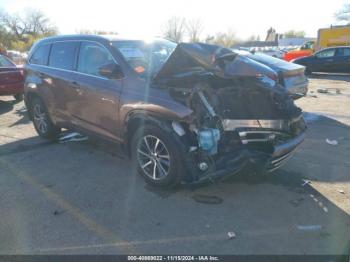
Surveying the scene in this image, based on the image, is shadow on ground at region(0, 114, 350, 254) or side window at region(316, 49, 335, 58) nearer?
shadow on ground at region(0, 114, 350, 254)

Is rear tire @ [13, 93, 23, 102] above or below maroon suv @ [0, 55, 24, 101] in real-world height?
below

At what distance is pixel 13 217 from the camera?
12.2 feet

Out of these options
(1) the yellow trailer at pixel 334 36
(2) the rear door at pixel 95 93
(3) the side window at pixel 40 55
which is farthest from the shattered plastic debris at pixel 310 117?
(1) the yellow trailer at pixel 334 36

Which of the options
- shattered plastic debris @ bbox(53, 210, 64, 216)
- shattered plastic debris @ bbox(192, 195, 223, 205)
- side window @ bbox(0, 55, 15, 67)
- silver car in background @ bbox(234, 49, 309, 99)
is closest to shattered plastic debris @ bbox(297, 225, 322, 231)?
shattered plastic debris @ bbox(192, 195, 223, 205)

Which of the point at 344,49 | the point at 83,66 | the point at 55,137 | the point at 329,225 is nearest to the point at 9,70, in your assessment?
the point at 55,137

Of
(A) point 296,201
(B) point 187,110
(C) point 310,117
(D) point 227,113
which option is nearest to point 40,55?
(B) point 187,110

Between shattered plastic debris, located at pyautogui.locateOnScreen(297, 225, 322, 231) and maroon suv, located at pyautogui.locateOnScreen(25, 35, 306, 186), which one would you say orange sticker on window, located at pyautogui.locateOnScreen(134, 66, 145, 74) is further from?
shattered plastic debris, located at pyautogui.locateOnScreen(297, 225, 322, 231)

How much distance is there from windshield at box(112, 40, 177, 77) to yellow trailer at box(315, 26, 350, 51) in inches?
973

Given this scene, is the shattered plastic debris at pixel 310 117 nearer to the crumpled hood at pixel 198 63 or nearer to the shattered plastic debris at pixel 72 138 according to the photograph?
the crumpled hood at pixel 198 63

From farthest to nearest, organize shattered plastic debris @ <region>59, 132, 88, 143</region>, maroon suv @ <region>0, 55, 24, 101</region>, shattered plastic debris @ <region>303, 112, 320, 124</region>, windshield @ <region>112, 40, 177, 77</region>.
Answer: maroon suv @ <region>0, 55, 24, 101</region> < shattered plastic debris @ <region>303, 112, 320, 124</region> < shattered plastic debris @ <region>59, 132, 88, 143</region> < windshield @ <region>112, 40, 177, 77</region>

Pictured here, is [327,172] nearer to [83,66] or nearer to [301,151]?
[301,151]

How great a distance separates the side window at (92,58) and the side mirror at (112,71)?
0.83 ft

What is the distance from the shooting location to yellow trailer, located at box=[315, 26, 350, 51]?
25.6 m

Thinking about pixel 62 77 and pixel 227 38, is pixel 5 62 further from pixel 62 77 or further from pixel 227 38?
pixel 227 38
